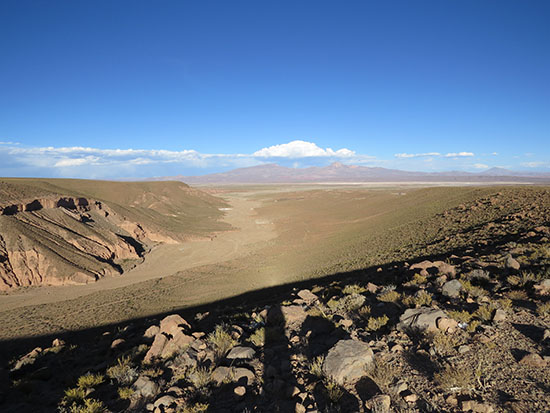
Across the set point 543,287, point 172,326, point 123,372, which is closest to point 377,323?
point 543,287

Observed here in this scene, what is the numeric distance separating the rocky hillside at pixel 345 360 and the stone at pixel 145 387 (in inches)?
0.7

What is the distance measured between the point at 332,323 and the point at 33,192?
3621cm

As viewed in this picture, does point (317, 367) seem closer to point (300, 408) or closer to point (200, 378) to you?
point (300, 408)

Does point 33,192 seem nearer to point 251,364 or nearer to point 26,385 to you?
point 26,385

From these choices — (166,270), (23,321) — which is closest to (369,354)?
(23,321)

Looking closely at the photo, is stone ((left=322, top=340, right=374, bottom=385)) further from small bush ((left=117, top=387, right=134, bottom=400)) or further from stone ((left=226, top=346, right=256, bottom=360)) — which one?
small bush ((left=117, top=387, right=134, bottom=400))

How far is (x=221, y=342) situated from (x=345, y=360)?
302 centimetres

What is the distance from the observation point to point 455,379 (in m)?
3.84

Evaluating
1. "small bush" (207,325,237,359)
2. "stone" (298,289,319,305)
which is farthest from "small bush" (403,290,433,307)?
"small bush" (207,325,237,359)

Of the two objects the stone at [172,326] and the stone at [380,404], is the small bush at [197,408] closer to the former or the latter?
the stone at [380,404]

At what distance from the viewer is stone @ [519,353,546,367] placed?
3.96 metres

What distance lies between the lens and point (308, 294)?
31.0 feet

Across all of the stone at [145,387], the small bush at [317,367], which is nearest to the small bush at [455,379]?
the small bush at [317,367]

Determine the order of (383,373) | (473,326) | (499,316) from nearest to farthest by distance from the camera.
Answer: (383,373) < (473,326) < (499,316)
